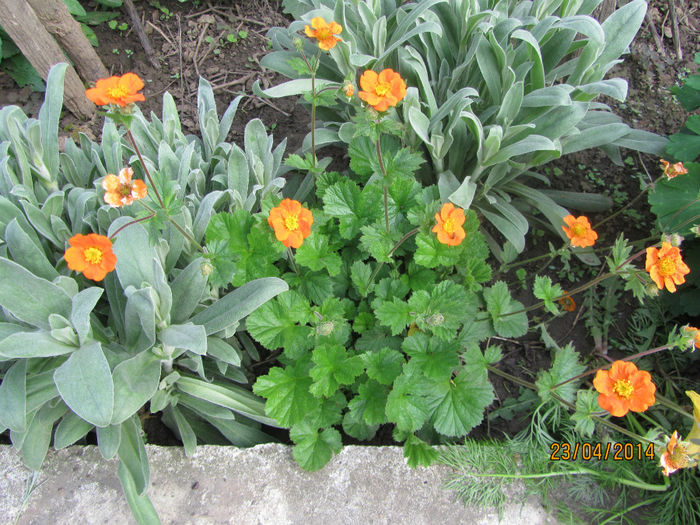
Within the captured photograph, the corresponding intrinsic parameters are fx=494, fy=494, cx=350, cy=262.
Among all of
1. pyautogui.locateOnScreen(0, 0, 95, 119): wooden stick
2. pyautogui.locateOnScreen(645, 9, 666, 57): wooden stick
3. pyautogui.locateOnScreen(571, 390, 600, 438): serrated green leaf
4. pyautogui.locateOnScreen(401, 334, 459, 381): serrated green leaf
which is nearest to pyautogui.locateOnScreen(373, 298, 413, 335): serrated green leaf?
pyautogui.locateOnScreen(401, 334, 459, 381): serrated green leaf

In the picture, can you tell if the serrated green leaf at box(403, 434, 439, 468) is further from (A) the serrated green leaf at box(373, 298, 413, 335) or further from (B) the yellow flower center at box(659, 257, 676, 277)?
(B) the yellow flower center at box(659, 257, 676, 277)

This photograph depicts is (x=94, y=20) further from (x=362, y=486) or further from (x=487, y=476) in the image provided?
(x=487, y=476)

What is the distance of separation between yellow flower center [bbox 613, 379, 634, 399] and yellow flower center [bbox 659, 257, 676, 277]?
1.06ft

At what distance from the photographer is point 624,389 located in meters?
1.33

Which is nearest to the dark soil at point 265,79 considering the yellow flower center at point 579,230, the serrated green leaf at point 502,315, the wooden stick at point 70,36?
the wooden stick at point 70,36

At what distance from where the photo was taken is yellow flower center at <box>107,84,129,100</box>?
3.93ft

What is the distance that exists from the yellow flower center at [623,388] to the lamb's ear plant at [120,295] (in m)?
0.98

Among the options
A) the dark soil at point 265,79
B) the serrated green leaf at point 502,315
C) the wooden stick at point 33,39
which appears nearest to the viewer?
the serrated green leaf at point 502,315

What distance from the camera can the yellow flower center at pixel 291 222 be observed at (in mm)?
1394

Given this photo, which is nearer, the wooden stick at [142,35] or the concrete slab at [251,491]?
the concrete slab at [251,491]

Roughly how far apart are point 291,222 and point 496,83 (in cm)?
115

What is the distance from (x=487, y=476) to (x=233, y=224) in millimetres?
1159

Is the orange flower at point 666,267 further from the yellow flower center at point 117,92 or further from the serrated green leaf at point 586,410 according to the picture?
the yellow flower center at point 117,92
